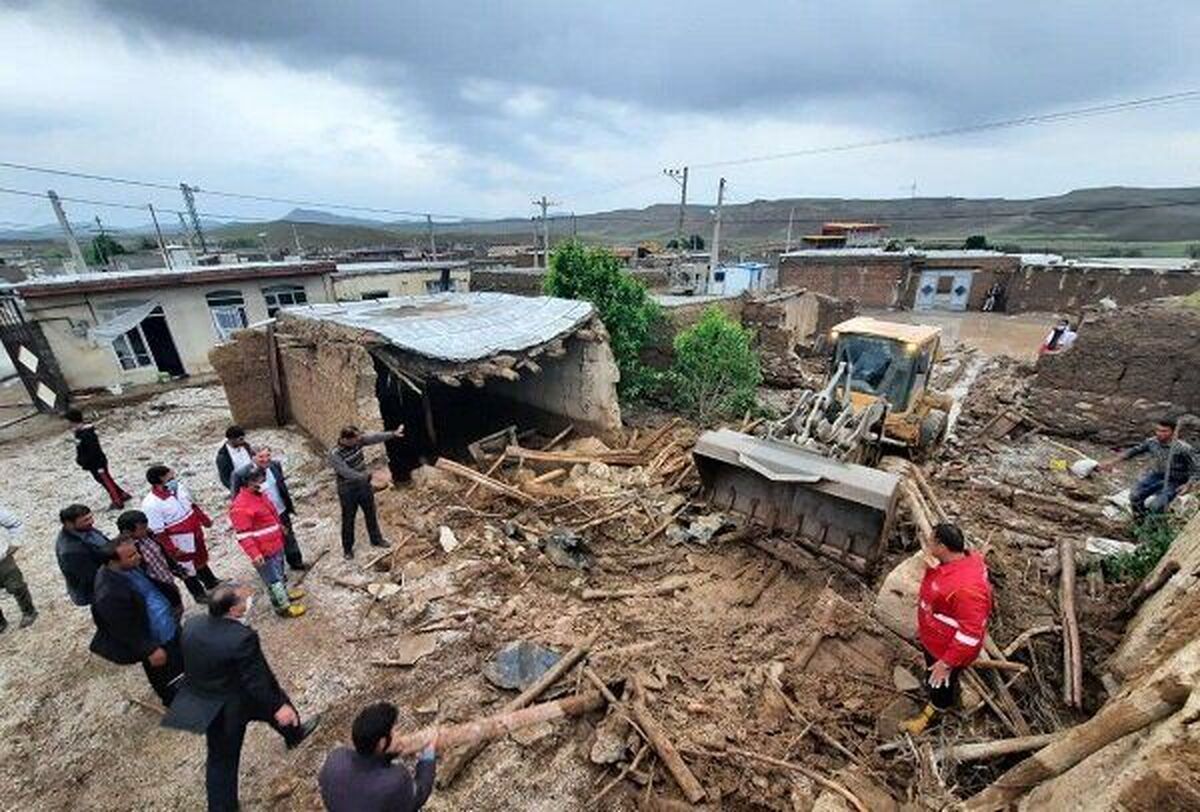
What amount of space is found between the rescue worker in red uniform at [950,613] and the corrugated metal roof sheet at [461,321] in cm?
741

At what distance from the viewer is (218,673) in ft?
12.0

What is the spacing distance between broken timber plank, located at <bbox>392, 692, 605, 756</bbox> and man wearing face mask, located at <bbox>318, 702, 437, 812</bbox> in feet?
3.71

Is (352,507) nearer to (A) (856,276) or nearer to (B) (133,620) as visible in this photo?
(B) (133,620)

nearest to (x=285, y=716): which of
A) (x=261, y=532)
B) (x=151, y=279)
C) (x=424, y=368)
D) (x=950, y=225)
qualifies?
(x=261, y=532)

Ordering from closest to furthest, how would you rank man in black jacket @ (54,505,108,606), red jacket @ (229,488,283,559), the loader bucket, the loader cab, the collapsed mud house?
man in black jacket @ (54,505,108,606) → red jacket @ (229,488,283,559) → the loader bucket → the collapsed mud house → the loader cab

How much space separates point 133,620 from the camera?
4316mm

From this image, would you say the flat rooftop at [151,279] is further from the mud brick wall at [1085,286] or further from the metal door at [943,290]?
the mud brick wall at [1085,286]

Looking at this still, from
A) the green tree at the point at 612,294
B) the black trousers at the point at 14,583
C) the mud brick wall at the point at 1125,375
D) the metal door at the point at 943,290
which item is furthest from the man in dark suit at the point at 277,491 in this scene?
the metal door at the point at 943,290

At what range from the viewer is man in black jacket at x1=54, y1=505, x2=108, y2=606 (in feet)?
15.7

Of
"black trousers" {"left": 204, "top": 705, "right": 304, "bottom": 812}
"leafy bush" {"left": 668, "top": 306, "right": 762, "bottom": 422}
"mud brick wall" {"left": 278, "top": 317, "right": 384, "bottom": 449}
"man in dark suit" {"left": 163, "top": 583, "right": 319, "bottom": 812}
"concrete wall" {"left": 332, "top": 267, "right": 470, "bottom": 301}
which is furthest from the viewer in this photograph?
"concrete wall" {"left": 332, "top": 267, "right": 470, "bottom": 301}

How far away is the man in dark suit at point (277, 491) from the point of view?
19.5 ft

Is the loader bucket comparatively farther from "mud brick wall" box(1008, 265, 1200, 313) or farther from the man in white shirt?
"mud brick wall" box(1008, 265, 1200, 313)

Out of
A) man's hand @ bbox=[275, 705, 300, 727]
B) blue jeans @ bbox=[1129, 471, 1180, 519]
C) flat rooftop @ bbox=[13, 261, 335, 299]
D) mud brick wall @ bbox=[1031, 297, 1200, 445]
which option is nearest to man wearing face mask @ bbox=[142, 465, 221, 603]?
man's hand @ bbox=[275, 705, 300, 727]

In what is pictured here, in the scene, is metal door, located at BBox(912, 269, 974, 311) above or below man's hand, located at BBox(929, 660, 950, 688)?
below
